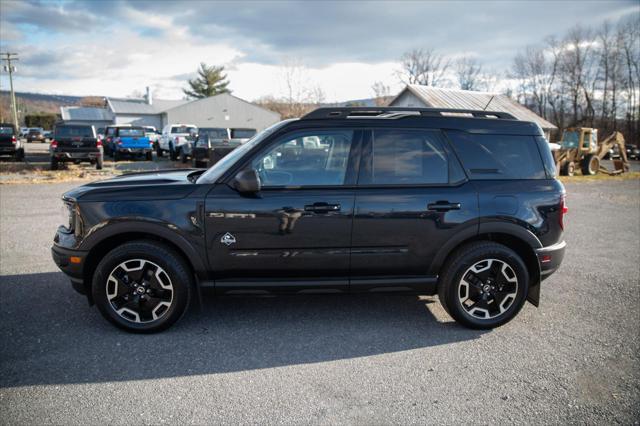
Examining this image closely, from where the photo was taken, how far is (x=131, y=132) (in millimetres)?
23781

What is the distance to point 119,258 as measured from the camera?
3719 millimetres

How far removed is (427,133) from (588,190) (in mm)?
14658

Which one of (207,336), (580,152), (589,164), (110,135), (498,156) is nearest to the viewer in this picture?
(207,336)

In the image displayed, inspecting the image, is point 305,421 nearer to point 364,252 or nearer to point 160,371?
point 160,371

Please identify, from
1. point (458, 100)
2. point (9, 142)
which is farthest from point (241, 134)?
point (458, 100)

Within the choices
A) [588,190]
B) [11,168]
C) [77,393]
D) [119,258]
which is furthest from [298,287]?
[11,168]

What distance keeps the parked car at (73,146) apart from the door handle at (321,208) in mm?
16827

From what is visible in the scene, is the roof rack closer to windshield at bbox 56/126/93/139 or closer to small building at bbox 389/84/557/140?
windshield at bbox 56/126/93/139

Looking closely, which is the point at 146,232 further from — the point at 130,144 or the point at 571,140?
the point at 571,140

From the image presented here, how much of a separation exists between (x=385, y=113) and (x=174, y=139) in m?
21.3

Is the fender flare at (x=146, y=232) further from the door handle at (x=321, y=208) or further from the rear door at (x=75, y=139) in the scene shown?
the rear door at (x=75, y=139)

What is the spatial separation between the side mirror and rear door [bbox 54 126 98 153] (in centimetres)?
1673

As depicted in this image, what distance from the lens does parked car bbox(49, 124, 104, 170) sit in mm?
17547

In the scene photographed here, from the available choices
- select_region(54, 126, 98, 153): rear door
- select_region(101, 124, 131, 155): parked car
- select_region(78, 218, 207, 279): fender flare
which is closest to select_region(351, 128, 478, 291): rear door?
select_region(78, 218, 207, 279): fender flare
